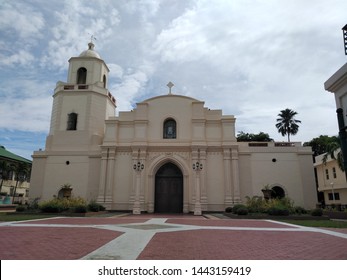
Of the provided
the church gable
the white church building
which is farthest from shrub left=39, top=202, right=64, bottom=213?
the church gable

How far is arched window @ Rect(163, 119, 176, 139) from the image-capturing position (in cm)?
2680

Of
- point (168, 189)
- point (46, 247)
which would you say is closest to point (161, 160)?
point (168, 189)

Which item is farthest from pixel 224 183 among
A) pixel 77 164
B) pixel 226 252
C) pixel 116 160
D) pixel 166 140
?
pixel 226 252

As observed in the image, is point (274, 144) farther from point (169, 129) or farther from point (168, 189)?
point (168, 189)

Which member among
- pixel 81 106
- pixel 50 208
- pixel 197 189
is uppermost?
pixel 81 106

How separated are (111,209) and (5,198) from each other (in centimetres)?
2271

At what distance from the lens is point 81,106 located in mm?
27688

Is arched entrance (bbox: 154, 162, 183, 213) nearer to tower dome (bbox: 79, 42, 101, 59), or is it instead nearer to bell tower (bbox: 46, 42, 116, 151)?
bell tower (bbox: 46, 42, 116, 151)

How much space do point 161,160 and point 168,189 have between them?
286 centimetres

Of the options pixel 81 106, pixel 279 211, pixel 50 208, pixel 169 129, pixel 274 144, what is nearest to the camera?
pixel 279 211

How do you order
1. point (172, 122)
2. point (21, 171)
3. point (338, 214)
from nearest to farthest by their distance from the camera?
point (338, 214), point (172, 122), point (21, 171)

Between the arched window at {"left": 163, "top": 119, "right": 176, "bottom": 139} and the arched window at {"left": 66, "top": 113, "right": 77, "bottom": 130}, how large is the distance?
30.5 feet

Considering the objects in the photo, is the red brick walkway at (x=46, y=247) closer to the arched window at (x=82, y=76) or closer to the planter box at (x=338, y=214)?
the planter box at (x=338, y=214)

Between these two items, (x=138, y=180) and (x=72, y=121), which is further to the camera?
(x=72, y=121)
